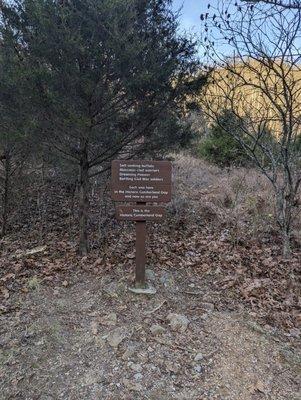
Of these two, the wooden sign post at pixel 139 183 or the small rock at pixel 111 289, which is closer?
the wooden sign post at pixel 139 183

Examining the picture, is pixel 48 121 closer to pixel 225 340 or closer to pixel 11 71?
pixel 11 71

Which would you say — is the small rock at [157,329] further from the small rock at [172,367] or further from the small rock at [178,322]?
the small rock at [172,367]

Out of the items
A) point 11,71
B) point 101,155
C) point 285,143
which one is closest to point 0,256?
point 101,155

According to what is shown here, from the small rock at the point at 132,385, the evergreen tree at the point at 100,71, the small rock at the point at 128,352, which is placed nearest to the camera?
the small rock at the point at 132,385

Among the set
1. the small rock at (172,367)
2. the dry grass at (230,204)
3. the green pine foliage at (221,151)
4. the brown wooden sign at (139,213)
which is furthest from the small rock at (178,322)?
the green pine foliage at (221,151)

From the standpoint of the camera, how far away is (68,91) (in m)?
5.38

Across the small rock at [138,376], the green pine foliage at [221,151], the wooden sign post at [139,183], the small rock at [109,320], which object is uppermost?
the green pine foliage at [221,151]

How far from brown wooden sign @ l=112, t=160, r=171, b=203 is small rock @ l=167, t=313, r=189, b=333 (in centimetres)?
143

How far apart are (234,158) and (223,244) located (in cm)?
752

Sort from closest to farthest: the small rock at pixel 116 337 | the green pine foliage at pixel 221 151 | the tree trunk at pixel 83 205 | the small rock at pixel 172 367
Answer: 1. the small rock at pixel 172 367
2. the small rock at pixel 116 337
3. the tree trunk at pixel 83 205
4. the green pine foliage at pixel 221 151

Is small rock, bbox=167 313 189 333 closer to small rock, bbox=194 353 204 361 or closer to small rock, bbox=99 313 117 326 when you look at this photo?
small rock, bbox=194 353 204 361

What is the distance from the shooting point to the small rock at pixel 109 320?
14.3ft

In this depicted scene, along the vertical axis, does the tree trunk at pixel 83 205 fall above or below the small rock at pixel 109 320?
above

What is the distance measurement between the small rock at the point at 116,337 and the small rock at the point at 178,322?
595 mm
